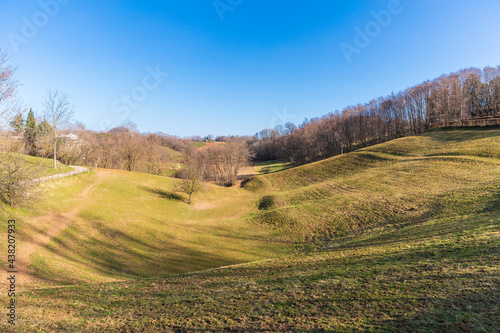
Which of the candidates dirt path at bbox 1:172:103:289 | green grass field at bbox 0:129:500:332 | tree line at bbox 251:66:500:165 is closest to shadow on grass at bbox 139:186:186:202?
green grass field at bbox 0:129:500:332

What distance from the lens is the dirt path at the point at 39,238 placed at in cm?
1341

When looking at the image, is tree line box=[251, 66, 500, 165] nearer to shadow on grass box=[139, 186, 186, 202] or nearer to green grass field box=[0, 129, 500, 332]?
green grass field box=[0, 129, 500, 332]

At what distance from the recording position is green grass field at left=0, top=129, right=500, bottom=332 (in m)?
7.07

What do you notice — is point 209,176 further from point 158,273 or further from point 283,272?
point 283,272

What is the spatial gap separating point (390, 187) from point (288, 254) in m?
22.9

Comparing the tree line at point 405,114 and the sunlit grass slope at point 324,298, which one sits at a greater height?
the tree line at point 405,114

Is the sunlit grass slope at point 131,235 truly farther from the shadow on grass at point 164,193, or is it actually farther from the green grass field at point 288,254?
the shadow on grass at point 164,193

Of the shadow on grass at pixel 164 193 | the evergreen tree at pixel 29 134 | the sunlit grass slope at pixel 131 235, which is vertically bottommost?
the sunlit grass slope at pixel 131 235

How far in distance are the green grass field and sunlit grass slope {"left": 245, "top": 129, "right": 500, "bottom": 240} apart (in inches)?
10.9

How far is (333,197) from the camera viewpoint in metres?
36.1

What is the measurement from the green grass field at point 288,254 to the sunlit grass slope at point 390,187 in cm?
28

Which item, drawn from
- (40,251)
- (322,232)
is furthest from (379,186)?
(40,251)

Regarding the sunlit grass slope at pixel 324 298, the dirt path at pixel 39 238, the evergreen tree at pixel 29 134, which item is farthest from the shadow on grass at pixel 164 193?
the sunlit grass slope at pixel 324 298

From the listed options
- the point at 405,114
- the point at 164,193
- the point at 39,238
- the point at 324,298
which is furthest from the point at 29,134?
the point at 405,114
